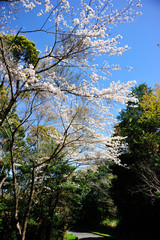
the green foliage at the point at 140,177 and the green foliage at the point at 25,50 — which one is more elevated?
the green foliage at the point at 25,50

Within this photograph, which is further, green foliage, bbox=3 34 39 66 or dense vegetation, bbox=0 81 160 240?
dense vegetation, bbox=0 81 160 240

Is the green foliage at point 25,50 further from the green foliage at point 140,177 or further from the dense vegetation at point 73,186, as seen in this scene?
the green foliage at point 140,177

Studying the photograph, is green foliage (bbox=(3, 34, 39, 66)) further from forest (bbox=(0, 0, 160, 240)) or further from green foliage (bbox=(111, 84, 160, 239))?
green foliage (bbox=(111, 84, 160, 239))

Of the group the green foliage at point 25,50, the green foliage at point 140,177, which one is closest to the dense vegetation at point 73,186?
the green foliage at point 140,177

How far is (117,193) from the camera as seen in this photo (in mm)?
9789

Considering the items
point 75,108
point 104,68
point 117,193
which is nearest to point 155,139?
point 117,193

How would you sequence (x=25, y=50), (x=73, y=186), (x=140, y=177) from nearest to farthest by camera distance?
1. (x=25, y=50)
2. (x=73, y=186)
3. (x=140, y=177)

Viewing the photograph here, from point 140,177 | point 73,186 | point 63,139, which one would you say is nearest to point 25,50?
point 63,139

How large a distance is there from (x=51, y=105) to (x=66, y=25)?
9.28 feet

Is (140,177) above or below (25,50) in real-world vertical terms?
below

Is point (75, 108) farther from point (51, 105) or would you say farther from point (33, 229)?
point (33, 229)

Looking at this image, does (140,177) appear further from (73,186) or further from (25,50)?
(25,50)

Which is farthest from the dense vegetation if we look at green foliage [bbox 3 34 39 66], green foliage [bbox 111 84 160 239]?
green foliage [bbox 3 34 39 66]

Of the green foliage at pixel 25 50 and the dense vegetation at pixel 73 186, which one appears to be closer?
the green foliage at pixel 25 50
